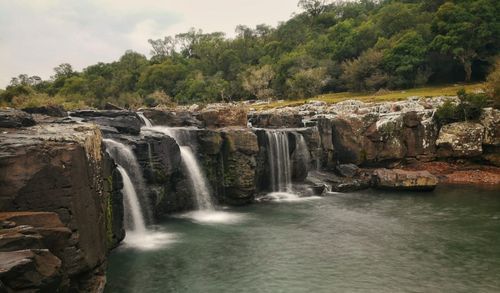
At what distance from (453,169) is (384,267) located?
80.5 feet

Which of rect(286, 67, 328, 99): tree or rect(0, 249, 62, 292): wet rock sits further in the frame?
rect(286, 67, 328, 99): tree

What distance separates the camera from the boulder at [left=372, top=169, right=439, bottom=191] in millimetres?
31906

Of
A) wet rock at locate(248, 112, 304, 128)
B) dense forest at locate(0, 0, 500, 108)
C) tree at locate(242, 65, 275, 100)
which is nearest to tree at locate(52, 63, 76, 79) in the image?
dense forest at locate(0, 0, 500, 108)

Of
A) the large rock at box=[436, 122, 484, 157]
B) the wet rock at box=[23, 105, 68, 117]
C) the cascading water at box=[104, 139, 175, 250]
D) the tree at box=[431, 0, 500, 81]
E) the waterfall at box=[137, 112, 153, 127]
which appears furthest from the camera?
the tree at box=[431, 0, 500, 81]

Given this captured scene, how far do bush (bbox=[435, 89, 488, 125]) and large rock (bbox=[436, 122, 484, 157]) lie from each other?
96 cm

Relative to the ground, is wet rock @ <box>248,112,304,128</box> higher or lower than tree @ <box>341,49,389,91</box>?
lower

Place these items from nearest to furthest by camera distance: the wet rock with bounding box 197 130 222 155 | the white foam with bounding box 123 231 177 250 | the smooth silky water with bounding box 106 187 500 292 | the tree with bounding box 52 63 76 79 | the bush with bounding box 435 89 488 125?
the smooth silky water with bounding box 106 187 500 292
the white foam with bounding box 123 231 177 250
the wet rock with bounding box 197 130 222 155
the bush with bounding box 435 89 488 125
the tree with bounding box 52 63 76 79

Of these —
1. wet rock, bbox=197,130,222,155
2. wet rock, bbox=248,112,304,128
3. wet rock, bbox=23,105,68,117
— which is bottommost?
wet rock, bbox=197,130,222,155

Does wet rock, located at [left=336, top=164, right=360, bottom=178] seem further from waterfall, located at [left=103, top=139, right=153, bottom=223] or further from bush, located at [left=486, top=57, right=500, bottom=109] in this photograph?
waterfall, located at [left=103, top=139, right=153, bottom=223]

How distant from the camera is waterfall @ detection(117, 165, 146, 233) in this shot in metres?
21.5

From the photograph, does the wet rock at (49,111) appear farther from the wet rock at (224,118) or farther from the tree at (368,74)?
the tree at (368,74)

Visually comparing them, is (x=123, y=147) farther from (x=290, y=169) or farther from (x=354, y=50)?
(x=354, y=50)

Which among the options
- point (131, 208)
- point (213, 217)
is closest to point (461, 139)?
point (213, 217)

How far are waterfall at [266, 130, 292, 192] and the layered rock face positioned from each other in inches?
781
